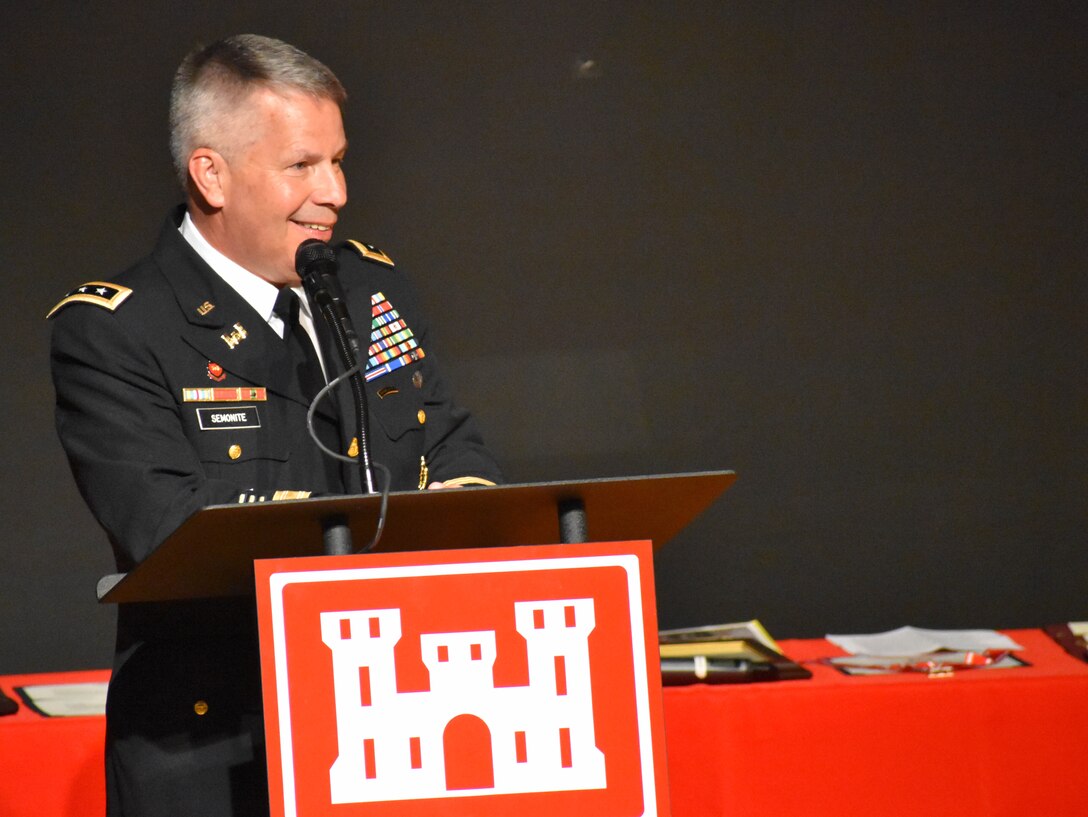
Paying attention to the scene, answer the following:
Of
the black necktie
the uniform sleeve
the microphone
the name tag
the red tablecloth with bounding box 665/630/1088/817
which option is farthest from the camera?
the red tablecloth with bounding box 665/630/1088/817

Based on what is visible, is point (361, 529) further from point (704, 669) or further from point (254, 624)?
point (704, 669)

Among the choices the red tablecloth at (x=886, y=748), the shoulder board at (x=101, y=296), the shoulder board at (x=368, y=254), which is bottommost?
the red tablecloth at (x=886, y=748)

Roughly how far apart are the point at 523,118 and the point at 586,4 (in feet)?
0.92

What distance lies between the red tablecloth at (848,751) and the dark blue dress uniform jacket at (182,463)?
79 cm

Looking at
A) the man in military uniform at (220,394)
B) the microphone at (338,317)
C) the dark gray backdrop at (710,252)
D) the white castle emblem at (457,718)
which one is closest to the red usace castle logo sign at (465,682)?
the white castle emblem at (457,718)

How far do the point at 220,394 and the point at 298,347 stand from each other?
0.15 meters

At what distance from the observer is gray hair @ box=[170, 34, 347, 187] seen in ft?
5.83

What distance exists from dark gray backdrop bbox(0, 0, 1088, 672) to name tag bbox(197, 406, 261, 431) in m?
1.24

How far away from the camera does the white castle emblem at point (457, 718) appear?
3.92 feet

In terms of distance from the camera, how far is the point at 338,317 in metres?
1.46

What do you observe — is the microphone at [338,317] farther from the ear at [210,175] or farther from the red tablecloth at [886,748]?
the red tablecloth at [886,748]

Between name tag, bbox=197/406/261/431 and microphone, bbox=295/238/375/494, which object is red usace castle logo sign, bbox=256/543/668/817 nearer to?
microphone, bbox=295/238/375/494

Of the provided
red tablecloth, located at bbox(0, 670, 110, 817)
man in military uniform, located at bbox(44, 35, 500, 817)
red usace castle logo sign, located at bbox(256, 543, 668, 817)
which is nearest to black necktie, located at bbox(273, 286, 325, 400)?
man in military uniform, located at bbox(44, 35, 500, 817)

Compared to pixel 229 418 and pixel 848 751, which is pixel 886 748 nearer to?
pixel 848 751
